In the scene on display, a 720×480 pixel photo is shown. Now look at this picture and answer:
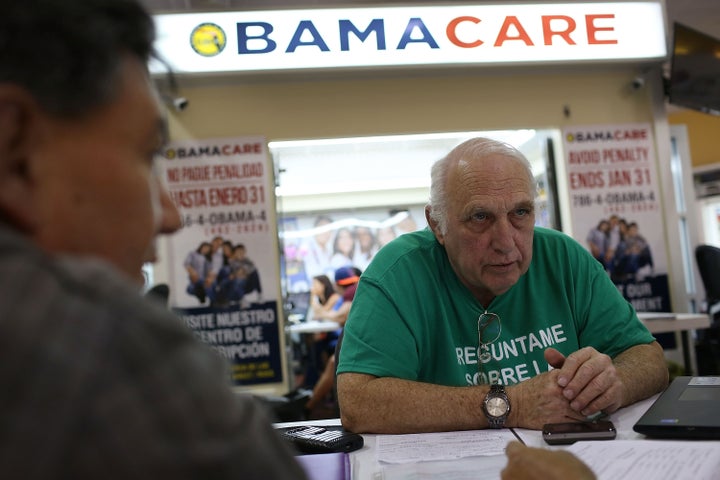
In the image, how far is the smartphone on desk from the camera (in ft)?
3.49

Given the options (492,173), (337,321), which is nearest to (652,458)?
(492,173)

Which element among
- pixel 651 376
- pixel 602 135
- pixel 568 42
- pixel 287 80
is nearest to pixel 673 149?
pixel 602 135

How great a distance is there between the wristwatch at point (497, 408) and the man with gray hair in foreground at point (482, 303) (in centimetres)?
18

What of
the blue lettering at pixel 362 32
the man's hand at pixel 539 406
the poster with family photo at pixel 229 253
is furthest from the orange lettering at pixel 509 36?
the man's hand at pixel 539 406

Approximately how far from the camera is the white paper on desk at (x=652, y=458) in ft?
2.67

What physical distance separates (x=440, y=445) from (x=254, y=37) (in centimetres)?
319

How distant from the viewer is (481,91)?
4383 millimetres

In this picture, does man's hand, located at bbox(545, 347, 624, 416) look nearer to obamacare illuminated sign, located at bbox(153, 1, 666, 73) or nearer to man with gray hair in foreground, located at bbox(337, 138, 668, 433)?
man with gray hair in foreground, located at bbox(337, 138, 668, 433)

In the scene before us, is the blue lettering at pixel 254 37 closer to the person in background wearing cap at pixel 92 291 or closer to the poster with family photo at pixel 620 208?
the poster with family photo at pixel 620 208

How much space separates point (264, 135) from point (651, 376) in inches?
131

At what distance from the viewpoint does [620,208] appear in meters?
4.42

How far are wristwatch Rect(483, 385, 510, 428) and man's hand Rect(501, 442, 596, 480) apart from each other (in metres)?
0.48

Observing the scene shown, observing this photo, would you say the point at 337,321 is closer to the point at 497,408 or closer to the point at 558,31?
the point at 558,31

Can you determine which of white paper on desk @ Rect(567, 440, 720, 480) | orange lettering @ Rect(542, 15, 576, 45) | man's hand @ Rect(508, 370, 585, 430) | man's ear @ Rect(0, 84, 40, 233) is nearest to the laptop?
white paper on desk @ Rect(567, 440, 720, 480)
